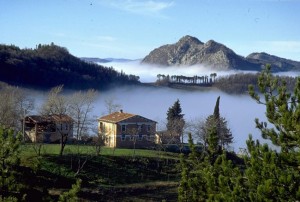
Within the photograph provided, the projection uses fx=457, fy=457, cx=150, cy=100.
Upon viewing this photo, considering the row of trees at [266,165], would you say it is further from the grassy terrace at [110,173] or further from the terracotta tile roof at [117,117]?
the terracotta tile roof at [117,117]

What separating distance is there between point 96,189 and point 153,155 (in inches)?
473

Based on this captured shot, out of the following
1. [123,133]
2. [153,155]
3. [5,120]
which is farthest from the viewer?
[123,133]

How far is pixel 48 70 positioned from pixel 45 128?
3234 inches

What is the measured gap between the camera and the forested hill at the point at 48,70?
115 m

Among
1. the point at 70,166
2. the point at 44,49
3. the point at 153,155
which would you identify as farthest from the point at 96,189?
the point at 44,49

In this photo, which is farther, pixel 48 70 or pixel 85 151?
pixel 48 70

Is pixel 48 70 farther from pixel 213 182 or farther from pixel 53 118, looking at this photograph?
pixel 213 182

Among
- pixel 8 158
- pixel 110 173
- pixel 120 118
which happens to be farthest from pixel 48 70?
pixel 8 158

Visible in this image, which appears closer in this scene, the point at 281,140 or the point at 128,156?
the point at 281,140

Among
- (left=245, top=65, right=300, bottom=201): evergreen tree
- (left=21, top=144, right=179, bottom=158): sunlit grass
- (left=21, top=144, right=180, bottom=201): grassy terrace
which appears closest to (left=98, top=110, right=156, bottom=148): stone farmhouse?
(left=21, top=144, right=179, bottom=158): sunlit grass

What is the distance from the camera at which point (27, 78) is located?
118m

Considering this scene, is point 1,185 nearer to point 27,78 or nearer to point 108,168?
point 108,168

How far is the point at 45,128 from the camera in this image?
49.0m

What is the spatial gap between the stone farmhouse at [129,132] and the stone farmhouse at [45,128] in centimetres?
460
